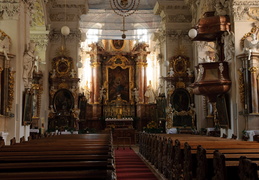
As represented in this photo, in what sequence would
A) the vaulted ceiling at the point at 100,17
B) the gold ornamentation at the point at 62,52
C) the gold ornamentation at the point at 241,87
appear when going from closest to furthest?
the gold ornamentation at the point at 241,87 → the gold ornamentation at the point at 62,52 → the vaulted ceiling at the point at 100,17

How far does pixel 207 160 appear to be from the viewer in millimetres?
4652

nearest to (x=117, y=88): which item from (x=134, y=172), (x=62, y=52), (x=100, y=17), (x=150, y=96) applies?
(x=150, y=96)

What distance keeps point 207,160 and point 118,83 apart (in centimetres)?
2079

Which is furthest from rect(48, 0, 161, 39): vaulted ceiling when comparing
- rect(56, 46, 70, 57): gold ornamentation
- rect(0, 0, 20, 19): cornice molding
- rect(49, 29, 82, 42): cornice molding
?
rect(0, 0, 20, 19): cornice molding

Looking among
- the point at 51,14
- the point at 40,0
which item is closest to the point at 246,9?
the point at 40,0

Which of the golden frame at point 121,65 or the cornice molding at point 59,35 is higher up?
the cornice molding at point 59,35

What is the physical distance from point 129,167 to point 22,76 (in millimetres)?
4659

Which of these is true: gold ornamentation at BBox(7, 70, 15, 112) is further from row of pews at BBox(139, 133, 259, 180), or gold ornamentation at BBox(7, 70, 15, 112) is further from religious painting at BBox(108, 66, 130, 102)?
religious painting at BBox(108, 66, 130, 102)

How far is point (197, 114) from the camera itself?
60.3ft

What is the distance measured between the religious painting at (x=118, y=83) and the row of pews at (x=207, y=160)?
14522mm

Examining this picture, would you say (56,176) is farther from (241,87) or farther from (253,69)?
(241,87)

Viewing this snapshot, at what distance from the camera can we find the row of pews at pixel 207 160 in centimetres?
345

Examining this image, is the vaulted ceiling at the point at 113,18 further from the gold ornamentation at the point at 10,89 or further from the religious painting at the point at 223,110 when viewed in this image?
the gold ornamentation at the point at 10,89

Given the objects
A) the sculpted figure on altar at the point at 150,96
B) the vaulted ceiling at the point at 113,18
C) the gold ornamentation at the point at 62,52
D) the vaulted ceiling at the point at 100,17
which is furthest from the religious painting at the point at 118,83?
the gold ornamentation at the point at 62,52
